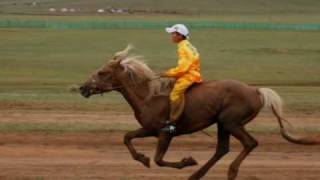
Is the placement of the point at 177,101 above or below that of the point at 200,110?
above

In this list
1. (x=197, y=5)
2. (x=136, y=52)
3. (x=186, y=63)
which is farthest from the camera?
(x=197, y=5)

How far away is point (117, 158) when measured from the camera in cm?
1723

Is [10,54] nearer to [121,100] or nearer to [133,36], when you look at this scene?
[133,36]

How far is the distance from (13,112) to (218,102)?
1155 centimetres

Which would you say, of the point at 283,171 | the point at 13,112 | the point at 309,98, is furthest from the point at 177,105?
the point at 309,98

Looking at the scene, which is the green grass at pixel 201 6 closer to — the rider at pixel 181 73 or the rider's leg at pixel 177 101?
the rider at pixel 181 73

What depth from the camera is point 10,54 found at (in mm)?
52281

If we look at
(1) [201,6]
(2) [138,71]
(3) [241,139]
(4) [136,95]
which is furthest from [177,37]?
(1) [201,6]

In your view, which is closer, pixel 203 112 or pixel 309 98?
pixel 203 112

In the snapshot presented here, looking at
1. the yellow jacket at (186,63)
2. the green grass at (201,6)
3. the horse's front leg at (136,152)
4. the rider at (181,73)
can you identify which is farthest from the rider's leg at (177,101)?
the green grass at (201,6)

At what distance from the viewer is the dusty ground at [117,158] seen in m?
15.2

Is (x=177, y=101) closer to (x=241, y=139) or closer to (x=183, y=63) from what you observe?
(x=183, y=63)

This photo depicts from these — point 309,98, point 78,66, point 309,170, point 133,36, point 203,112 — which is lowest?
point 133,36

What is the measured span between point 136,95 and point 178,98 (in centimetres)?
79
